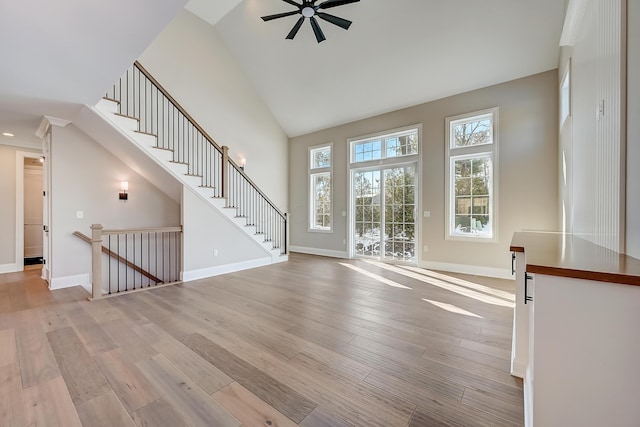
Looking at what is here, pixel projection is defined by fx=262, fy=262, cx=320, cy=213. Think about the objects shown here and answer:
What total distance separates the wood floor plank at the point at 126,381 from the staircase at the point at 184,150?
2.84m

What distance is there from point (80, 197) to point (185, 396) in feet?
13.8

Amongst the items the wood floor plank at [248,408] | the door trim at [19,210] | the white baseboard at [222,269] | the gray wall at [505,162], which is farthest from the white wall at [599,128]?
the door trim at [19,210]

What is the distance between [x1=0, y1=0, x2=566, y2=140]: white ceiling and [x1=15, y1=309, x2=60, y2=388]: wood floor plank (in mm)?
2492

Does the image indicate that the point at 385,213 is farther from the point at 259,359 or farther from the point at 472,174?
the point at 259,359

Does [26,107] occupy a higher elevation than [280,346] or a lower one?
higher

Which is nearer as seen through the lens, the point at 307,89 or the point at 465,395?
the point at 465,395

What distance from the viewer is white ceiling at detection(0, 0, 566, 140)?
1976 millimetres

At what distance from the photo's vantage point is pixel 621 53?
150cm

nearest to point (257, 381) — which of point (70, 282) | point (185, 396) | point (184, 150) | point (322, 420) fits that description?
point (185, 396)

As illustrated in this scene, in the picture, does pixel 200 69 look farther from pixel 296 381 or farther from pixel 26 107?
pixel 296 381

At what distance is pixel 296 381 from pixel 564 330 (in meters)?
1.51

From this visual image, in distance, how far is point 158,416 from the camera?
4.84ft

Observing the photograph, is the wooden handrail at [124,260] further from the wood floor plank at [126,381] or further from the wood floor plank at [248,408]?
the wood floor plank at [248,408]

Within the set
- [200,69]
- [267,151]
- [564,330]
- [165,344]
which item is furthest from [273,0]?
[564,330]
